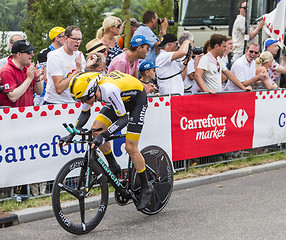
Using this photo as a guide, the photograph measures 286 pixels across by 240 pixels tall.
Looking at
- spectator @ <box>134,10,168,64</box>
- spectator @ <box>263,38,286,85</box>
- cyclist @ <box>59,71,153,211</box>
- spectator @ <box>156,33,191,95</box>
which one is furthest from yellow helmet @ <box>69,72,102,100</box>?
spectator @ <box>263,38,286,85</box>

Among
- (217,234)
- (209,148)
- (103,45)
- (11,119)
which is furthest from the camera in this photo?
(209,148)

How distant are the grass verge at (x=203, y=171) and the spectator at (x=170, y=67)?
1.30 metres

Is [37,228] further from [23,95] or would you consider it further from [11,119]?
[23,95]

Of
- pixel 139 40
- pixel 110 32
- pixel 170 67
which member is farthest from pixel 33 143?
pixel 110 32

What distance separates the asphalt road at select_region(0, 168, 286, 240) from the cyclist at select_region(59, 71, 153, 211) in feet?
1.21

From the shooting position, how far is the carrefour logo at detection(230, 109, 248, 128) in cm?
943

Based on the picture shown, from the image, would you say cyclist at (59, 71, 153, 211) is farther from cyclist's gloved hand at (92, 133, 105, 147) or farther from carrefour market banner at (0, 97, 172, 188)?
carrefour market banner at (0, 97, 172, 188)

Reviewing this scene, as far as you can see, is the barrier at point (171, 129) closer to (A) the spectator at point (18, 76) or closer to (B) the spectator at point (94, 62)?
(A) the spectator at point (18, 76)

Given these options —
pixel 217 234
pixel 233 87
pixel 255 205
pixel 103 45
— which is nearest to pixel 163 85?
pixel 103 45

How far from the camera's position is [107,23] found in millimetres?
8883

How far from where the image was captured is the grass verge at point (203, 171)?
668 cm

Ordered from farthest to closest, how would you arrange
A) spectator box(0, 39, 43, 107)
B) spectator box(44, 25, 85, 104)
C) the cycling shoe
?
1. spectator box(44, 25, 85, 104)
2. spectator box(0, 39, 43, 107)
3. the cycling shoe

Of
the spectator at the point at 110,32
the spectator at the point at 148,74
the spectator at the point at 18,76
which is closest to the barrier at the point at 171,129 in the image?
the spectator at the point at 148,74

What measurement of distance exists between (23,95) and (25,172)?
1039mm
